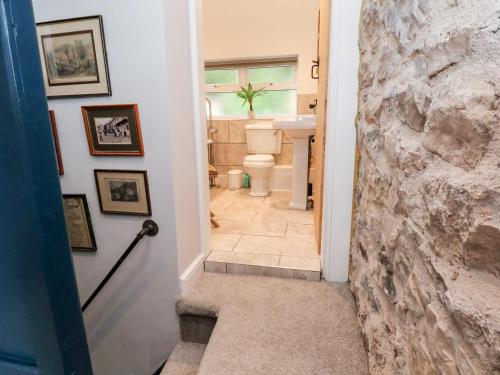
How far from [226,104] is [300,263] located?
2.82 meters

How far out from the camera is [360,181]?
4.46 feet

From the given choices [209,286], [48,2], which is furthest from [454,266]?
[48,2]

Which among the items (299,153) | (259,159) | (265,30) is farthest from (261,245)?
(265,30)

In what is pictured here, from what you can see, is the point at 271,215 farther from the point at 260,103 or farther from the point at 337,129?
the point at 260,103

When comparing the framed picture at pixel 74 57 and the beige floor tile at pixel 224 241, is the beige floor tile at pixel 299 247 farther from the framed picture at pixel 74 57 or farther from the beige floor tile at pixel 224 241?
the framed picture at pixel 74 57

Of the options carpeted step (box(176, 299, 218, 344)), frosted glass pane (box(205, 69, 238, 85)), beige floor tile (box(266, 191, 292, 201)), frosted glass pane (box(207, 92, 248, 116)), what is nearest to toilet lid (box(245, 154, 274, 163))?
beige floor tile (box(266, 191, 292, 201))

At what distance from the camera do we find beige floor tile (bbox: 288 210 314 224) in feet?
8.20

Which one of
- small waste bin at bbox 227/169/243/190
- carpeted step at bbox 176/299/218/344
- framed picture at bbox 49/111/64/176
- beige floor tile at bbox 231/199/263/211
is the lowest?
carpeted step at bbox 176/299/218/344

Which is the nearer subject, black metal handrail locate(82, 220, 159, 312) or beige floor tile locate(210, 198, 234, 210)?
black metal handrail locate(82, 220, 159, 312)

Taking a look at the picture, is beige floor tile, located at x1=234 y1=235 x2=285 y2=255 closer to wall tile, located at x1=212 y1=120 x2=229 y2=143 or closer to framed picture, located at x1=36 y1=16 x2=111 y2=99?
framed picture, located at x1=36 y1=16 x2=111 y2=99

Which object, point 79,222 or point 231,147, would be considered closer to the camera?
point 79,222

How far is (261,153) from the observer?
3514mm

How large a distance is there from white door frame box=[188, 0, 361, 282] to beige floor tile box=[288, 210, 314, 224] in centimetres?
82

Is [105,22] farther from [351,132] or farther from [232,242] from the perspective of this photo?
[232,242]
